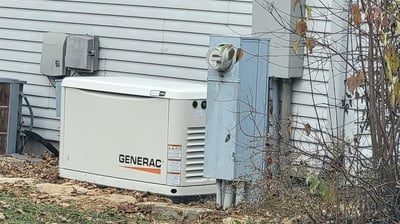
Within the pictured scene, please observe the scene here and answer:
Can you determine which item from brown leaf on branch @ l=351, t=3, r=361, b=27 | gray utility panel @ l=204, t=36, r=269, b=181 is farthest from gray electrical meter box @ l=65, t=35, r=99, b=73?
brown leaf on branch @ l=351, t=3, r=361, b=27

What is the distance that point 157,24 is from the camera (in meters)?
11.5

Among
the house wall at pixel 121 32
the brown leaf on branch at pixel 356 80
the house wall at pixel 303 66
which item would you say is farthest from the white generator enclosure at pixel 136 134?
the brown leaf on branch at pixel 356 80

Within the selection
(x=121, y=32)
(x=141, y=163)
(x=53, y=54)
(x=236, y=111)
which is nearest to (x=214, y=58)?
(x=236, y=111)

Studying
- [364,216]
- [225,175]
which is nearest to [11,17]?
[225,175]

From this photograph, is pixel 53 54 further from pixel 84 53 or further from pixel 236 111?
pixel 236 111

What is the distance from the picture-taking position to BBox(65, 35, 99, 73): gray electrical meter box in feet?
39.2

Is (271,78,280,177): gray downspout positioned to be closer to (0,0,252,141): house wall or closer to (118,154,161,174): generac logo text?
(0,0,252,141): house wall

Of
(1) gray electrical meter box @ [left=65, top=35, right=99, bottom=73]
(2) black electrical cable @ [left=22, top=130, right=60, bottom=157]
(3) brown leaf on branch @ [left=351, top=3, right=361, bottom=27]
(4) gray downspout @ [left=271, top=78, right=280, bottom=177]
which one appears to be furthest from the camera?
(2) black electrical cable @ [left=22, top=130, right=60, bottom=157]

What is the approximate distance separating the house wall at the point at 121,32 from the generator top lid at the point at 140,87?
5.14ft

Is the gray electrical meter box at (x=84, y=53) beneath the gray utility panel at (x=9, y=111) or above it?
above

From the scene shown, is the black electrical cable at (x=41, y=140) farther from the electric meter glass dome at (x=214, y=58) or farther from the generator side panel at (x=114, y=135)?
the electric meter glass dome at (x=214, y=58)

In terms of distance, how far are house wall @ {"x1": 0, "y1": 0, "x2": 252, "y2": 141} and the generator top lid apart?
1.57m

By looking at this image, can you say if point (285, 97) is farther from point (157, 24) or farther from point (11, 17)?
point (11, 17)

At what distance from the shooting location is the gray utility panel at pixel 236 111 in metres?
8.12
